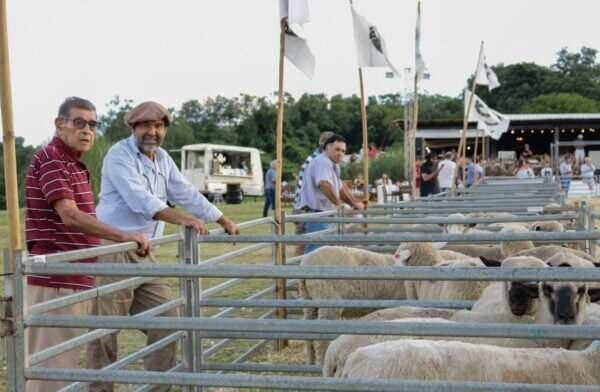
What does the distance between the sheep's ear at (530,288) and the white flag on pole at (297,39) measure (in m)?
3.70

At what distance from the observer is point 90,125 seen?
14.4 feet

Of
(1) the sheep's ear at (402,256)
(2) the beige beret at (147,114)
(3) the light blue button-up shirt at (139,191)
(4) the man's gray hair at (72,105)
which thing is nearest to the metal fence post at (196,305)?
(3) the light blue button-up shirt at (139,191)

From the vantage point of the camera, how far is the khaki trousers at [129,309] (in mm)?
4699

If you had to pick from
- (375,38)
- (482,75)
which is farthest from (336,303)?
(482,75)

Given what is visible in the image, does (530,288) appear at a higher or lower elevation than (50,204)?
lower

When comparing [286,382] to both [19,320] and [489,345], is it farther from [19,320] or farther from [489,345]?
[489,345]

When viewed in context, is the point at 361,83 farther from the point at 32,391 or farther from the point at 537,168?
the point at 537,168

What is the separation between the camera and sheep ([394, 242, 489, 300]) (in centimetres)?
597

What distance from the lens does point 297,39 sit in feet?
25.3

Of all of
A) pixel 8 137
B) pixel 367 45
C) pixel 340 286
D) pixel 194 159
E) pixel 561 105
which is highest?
pixel 561 105

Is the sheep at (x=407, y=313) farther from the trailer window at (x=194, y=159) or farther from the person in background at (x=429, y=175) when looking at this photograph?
the trailer window at (x=194, y=159)

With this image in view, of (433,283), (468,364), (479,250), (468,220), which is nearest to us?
(468,364)

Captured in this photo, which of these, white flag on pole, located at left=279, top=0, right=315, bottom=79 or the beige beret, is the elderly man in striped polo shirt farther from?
white flag on pole, located at left=279, top=0, right=315, bottom=79

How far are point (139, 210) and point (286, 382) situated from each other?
2.20m
